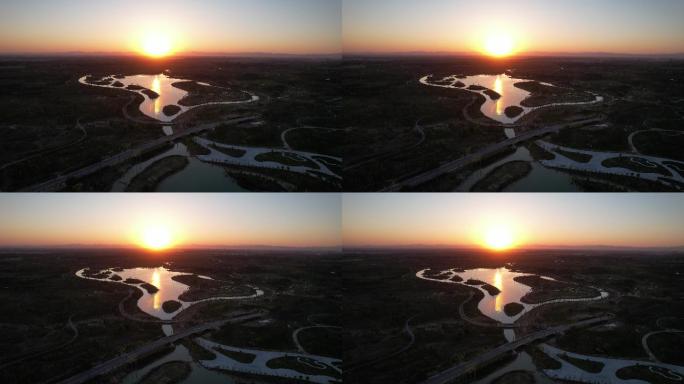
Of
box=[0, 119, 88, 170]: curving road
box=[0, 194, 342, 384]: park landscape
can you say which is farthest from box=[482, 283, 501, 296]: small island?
box=[0, 119, 88, 170]: curving road

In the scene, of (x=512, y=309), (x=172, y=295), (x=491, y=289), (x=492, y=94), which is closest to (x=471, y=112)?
(x=492, y=94)

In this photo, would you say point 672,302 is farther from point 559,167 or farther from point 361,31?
point 361,31

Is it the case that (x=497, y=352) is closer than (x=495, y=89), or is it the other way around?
(x=497, y=352)

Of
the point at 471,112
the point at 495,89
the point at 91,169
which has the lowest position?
the point at 91,169

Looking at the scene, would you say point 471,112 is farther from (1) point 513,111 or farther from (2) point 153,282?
(2) point 153,282

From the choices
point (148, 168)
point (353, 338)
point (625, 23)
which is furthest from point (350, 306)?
point (625, 23)

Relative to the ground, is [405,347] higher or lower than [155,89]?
lower

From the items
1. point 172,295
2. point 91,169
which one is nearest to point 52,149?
point 91,169

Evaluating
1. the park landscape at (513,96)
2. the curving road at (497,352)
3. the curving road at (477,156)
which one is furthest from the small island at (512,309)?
the curving road at (477,156)
